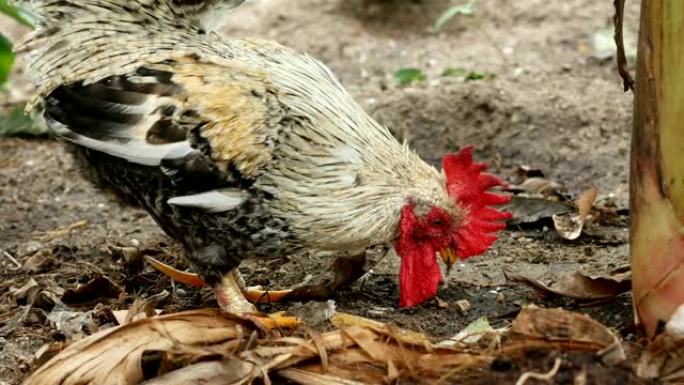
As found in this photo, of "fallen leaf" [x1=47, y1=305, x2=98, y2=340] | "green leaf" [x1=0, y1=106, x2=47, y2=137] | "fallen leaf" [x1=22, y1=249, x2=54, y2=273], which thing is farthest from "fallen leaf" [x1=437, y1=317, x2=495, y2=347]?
"green leaf" [x1=0, y1=106, x2=47, y2=137]

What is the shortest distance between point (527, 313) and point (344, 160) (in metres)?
0.89

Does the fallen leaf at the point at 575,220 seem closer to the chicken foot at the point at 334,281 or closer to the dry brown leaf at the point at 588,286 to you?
the dry brown leaf at the point at 588,286

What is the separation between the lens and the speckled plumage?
3.42 metres

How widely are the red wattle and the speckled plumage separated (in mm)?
66

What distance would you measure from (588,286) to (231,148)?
1.28 metres

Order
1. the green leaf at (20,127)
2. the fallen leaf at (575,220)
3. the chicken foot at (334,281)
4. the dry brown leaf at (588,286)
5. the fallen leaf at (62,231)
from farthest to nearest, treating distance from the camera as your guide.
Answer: the green leaf at (20,127), the fallen leaf at (62,231), the fallen leaf at (575,220), the chicken foot at (334,281), the dry brown leaf at (588,286)

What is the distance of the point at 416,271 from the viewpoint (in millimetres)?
3633

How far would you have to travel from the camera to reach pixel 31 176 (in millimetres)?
5695

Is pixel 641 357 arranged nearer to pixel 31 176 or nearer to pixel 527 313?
pixel 527 313

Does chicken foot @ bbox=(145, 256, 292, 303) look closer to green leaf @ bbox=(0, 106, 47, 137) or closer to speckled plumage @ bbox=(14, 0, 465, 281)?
speckled plumage @ bbox=(14, 0, 465, 281)

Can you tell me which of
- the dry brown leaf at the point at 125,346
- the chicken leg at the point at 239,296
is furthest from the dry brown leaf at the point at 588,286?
the dry brown leaf at the point at 125,346

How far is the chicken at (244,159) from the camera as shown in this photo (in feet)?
11.2

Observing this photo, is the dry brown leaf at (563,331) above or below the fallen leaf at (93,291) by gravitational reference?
above

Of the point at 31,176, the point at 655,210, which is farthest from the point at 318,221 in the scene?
the point at 31,176
